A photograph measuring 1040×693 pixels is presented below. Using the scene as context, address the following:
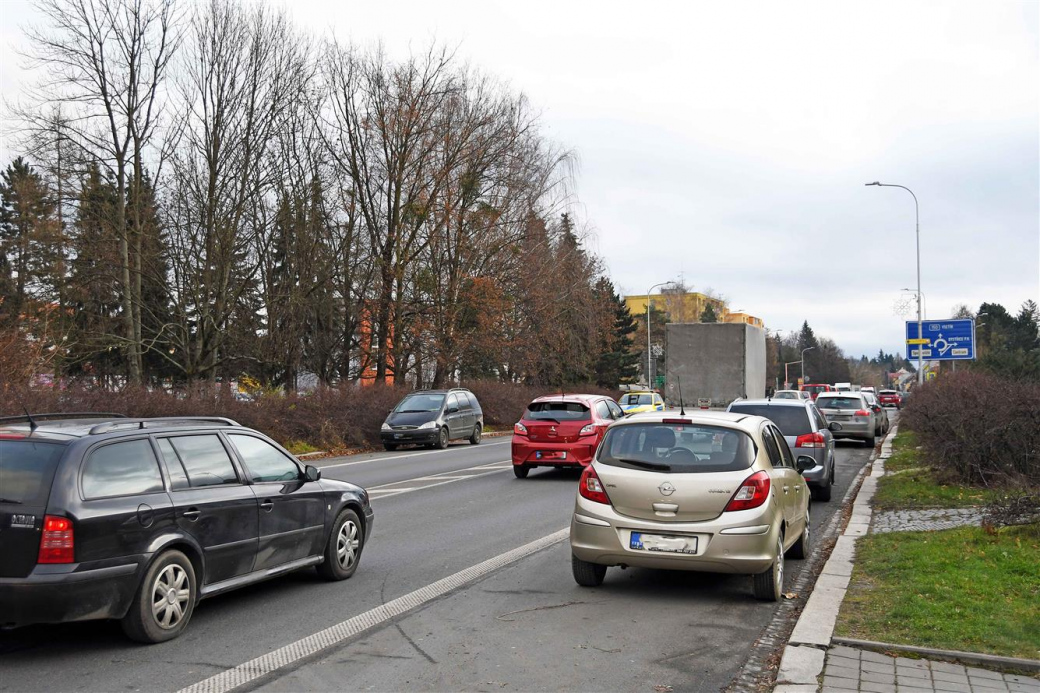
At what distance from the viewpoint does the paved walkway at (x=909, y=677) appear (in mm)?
5672

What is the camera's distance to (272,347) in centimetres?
3200

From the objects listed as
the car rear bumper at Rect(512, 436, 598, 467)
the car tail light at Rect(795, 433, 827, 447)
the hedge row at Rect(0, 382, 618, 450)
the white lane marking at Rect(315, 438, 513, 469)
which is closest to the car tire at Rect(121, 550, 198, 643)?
the car tail light at Rect(795, 433, 827, 447)

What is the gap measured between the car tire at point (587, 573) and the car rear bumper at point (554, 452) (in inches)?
380

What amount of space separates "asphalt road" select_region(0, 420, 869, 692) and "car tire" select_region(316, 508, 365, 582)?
12cm

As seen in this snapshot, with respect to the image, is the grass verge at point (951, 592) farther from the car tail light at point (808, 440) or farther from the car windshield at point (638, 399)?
the car windshield at point (638, 399)

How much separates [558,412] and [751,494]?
11059mm

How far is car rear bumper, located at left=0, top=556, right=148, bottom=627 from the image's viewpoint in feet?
19.2

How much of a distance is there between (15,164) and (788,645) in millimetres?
50705

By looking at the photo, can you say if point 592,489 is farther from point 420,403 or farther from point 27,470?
point 420,403

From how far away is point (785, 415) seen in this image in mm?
15438

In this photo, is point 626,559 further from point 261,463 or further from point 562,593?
point 261,463

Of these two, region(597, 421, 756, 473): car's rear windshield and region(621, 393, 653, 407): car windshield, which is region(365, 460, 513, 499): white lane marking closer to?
region(597, 421, 756, 473): car's rear windshield

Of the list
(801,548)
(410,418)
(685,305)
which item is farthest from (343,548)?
(685,305)

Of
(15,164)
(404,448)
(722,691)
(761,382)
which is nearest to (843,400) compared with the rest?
(761,382)
